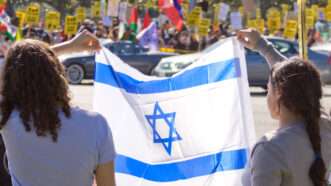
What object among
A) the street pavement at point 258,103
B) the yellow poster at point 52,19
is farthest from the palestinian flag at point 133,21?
the street pavement at point 258,103

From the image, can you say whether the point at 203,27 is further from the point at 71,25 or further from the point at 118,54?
the point at 71,25

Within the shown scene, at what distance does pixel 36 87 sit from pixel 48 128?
15cm

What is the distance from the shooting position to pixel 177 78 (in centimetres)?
441

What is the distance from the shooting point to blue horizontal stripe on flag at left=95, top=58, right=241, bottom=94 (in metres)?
4.36

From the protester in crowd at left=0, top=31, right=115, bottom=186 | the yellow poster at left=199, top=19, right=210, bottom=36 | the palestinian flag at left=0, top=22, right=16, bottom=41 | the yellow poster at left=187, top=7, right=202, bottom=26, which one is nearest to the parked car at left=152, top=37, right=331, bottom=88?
the yellow poster at left=199, top=19, right=210, bottom=36

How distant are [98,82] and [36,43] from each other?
58.4 inches

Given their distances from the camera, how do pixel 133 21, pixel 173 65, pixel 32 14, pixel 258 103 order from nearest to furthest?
pixel 258 103 < pixel 173 65 < pixel 32 14 < pixel 133 21

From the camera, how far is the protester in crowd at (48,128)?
2.91 metres

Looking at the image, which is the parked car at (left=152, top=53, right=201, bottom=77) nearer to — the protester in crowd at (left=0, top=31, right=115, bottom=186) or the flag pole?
the flag pole

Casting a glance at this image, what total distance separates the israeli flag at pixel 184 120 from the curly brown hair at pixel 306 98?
122cm

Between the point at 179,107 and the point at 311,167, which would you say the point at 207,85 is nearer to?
the point at 179,107

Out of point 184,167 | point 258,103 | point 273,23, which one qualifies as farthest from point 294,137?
point 273,23

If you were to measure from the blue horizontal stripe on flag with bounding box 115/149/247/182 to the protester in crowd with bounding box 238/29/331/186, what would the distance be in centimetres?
112

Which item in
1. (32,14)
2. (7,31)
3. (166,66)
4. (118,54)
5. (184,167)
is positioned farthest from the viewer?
(32,14)
